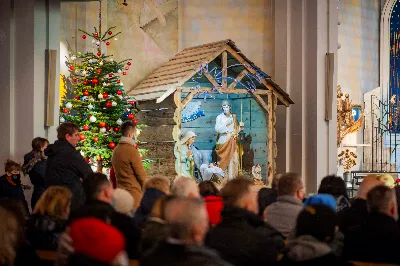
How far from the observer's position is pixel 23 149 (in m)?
11.9

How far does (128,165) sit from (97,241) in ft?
19.3

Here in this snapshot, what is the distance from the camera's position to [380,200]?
17.8 feet

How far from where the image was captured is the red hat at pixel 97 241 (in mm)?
3246

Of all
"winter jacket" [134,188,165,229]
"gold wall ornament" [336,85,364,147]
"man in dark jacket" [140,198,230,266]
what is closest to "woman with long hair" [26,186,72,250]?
"winter jacket" [134,188,165,229]

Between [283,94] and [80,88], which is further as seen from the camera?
[283,94]

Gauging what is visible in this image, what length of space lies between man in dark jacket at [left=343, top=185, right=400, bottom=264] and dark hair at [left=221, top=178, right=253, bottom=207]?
83 centimetres

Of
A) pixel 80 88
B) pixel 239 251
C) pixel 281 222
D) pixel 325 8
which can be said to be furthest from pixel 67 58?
pixel 239 251

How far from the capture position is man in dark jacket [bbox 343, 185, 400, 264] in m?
5.29

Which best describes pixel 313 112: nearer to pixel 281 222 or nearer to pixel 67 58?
pixel 67 58

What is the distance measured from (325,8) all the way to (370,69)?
6.48 metres

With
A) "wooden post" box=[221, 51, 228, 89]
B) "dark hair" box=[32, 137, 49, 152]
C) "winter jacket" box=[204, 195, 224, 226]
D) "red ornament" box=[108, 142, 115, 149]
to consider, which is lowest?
"winter jacket" box=[204, 195, 224, 226]

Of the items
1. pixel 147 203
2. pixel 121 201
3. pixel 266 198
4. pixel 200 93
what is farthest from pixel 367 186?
pixel 200 93

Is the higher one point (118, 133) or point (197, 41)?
point (197, 41)

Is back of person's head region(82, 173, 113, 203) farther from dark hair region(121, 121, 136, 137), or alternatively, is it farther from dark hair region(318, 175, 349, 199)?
dark hair region(121, 121, 136, 137)
